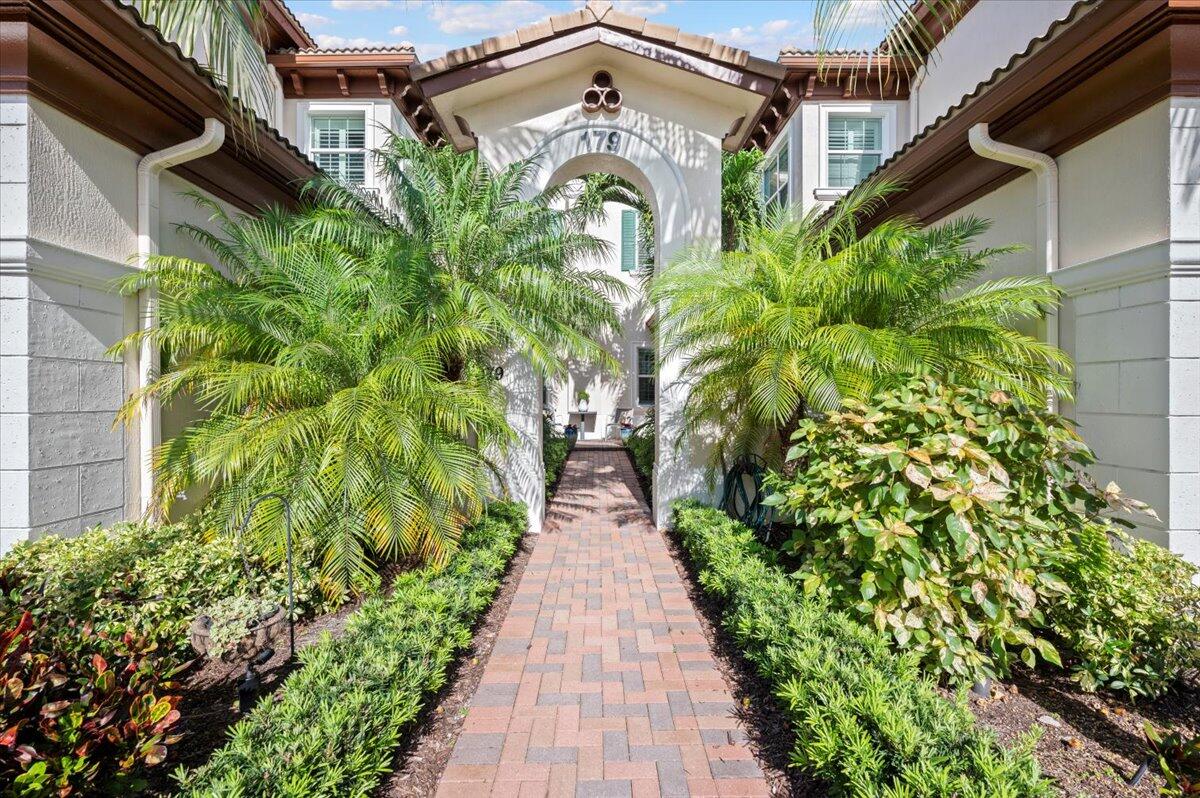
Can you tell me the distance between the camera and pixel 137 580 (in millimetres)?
4148

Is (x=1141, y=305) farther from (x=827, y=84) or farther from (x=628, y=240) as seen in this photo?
(x=628, y=240)

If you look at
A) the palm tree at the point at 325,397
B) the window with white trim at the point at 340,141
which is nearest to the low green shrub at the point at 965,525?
the palm tree at the point at 325,397

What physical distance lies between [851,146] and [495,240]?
8739 millimetres

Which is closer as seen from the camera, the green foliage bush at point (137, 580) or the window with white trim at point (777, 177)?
the green foliage bush at point (137, 580)

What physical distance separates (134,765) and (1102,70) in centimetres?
724

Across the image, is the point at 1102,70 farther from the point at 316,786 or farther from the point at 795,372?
the point at 316,786

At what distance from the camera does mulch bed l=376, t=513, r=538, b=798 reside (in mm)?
3084

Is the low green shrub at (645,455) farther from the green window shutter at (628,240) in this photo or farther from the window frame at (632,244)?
the green window shutter at (628,240)

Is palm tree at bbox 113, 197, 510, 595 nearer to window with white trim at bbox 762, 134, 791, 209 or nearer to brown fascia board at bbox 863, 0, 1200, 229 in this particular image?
brown fascia board at bbox 863, 0, 1200, 229

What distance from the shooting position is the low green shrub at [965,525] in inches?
140

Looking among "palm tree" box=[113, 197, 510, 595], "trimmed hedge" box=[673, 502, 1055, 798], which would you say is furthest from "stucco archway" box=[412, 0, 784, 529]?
"trimmed hedge" box=[673, 502, 1055, 798]

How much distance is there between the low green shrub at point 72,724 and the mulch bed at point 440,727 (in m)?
1.08

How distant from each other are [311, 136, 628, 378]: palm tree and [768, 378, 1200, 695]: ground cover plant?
3.62 metres

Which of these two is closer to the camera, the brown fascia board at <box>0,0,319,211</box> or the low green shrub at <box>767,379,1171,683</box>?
the low green shrub at <box>767,379,1171,683</box>
